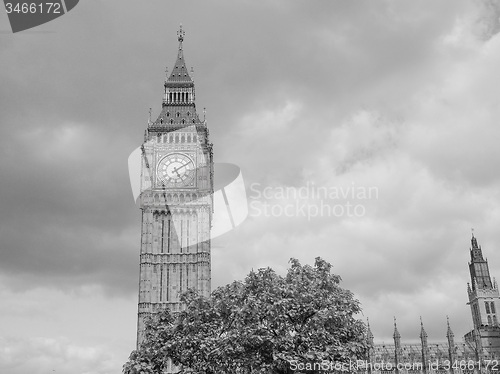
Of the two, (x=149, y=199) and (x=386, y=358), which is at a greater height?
(x=149, y=199)

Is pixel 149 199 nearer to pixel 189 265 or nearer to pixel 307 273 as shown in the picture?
pixel 189 265

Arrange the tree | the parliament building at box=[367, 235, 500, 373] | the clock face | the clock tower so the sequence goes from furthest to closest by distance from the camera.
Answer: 1. the parliament building at box=[367, 235, 500, 373]
2. the clock face
3. the clock tower
4. the tree

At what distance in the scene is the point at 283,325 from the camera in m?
30.3

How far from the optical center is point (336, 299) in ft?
105

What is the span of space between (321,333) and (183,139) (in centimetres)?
6331

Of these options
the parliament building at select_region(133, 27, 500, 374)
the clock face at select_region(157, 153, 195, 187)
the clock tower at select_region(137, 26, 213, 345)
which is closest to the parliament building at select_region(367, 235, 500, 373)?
the parliament building at select_region(133, 27, 500, 374)

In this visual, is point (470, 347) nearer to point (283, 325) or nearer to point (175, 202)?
point (175, 202)

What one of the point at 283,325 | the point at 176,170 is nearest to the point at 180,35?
the point at 176,170

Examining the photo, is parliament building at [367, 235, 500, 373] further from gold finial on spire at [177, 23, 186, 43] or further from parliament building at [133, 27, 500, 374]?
gold finial on spire at [177, 23, 186, 43]

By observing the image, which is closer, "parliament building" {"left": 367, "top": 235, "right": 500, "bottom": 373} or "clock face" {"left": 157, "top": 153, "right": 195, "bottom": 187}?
"clock face" {"left": 157, "top": 153, "right": 195, "bottom": 187}

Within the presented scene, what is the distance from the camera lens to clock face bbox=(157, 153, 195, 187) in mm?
87250

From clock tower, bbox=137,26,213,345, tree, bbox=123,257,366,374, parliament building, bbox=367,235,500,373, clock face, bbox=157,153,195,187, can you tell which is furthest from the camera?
parliament building, bbox=367,235,500,373

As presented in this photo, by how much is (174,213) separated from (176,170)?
6.56 m

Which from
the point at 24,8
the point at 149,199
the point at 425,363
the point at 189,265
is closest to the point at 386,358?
the point at 425,363
